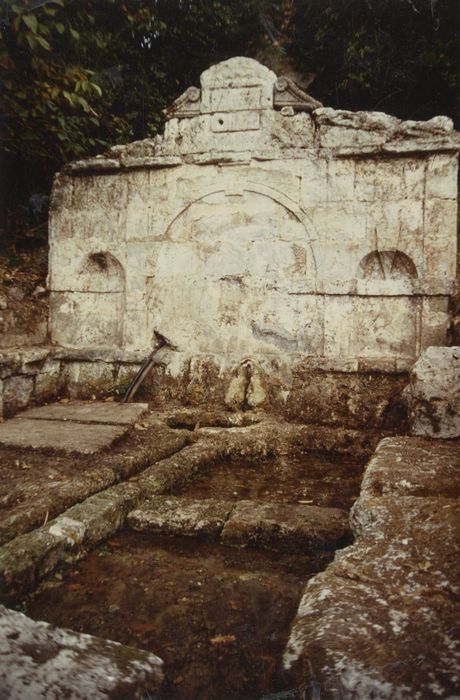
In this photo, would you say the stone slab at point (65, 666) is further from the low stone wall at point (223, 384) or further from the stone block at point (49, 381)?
the stone block at point (49, 381)

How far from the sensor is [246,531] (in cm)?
266

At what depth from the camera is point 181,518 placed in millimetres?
2775

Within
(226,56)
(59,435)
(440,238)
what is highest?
(226,56)

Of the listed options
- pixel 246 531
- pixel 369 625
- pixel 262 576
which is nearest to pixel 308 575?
pixel 262 576

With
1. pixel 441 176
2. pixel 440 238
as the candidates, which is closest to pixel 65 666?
pixel 440 238

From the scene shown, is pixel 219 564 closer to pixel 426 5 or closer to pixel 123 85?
pixel 123 85

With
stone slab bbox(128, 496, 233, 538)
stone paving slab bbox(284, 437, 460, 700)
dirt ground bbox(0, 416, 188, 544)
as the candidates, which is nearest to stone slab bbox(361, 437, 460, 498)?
stone paving slab bbox(284, 437, 460, 700)

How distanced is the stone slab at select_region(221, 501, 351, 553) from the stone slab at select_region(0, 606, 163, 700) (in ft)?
A: 4.06

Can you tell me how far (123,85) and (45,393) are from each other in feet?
16.0

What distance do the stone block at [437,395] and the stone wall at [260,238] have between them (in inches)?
39.1

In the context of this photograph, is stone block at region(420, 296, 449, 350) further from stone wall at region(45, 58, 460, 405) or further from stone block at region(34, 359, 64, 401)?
stone block at region(34, 359, 64, 401)

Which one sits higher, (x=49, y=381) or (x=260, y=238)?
(x=260, y=238)

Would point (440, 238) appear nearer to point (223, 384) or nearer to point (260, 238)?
point (260, 238)

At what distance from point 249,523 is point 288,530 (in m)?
0.21
